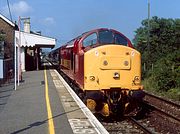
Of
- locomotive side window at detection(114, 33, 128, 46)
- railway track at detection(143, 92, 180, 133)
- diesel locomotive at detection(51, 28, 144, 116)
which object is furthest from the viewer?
locomotive side window at detection(114, 33, 128, 46)

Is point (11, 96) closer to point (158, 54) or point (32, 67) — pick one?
point (158, 54)

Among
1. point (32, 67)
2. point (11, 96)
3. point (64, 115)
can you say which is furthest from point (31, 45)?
point (64, 115)

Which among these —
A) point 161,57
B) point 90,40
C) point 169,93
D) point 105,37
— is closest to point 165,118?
point 105,37

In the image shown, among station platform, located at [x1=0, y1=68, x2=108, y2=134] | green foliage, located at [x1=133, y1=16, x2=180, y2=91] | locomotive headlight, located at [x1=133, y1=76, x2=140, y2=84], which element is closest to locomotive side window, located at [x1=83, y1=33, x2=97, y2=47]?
station platform, located at [x1=0, y1=68, x2=108, y2=134]

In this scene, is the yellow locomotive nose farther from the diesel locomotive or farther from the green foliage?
the green foliage

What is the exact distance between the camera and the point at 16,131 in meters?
9.81

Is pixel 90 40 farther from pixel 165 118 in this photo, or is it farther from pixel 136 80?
pixel 165 118

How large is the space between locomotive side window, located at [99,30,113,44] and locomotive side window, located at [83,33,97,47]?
0.23 metres

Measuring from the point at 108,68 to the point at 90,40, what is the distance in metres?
2.33

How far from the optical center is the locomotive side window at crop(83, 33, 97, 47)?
52.3ft

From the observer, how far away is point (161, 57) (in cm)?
3578

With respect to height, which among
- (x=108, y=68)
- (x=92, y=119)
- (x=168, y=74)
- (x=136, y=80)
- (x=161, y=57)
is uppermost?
(x=161, y=57)

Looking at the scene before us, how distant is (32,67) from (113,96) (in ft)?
119

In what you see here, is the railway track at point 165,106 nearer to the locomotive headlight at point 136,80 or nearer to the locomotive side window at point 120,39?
the locomotive headlight at point 136,80
